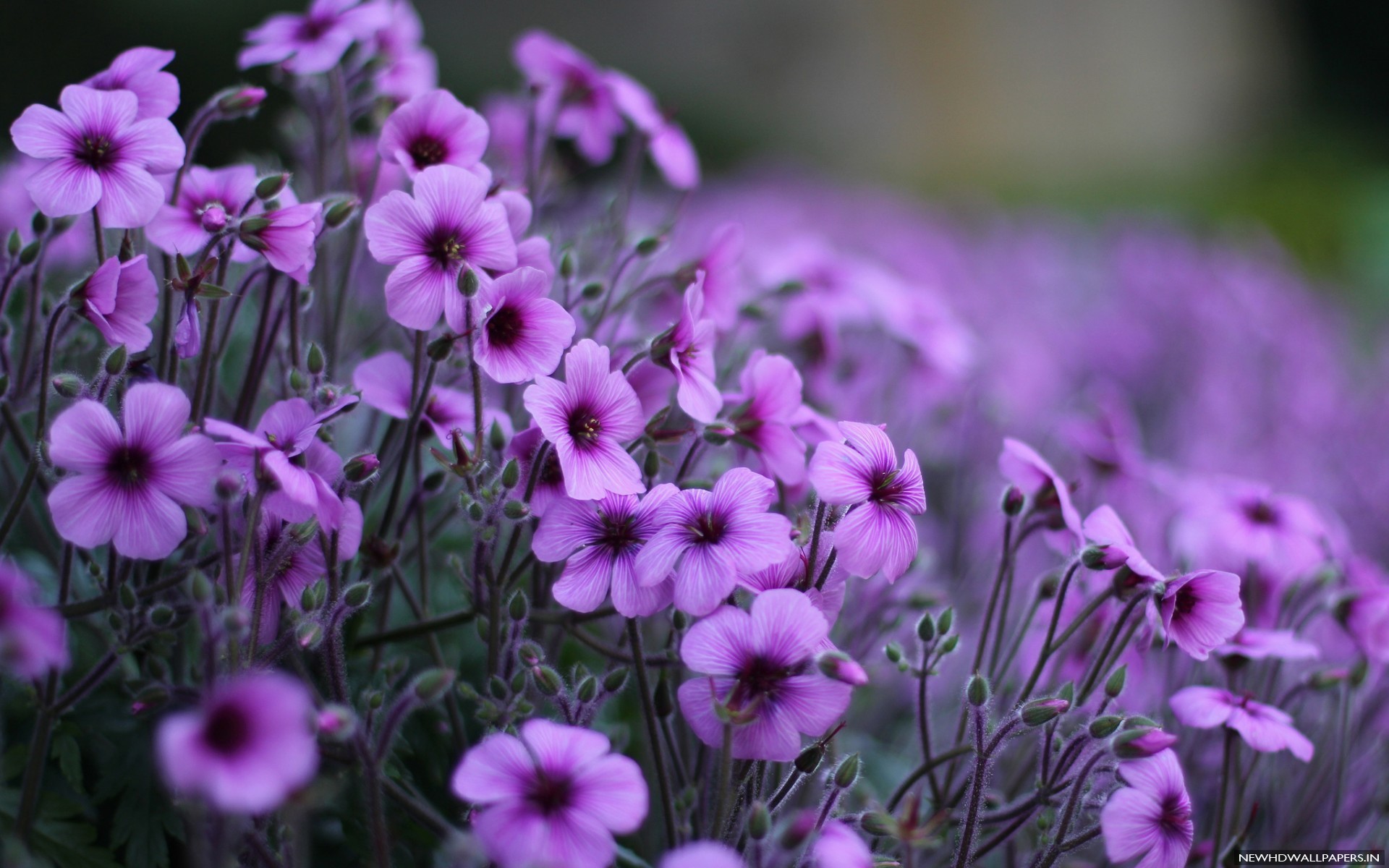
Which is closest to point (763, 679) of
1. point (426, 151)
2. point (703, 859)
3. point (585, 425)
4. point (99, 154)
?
point (703, 859)

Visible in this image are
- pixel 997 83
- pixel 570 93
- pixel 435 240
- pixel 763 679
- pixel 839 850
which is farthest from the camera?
pixel 997 83

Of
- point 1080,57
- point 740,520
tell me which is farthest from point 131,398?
point 1080,57

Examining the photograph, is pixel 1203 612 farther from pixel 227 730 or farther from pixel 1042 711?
pixel 227 730

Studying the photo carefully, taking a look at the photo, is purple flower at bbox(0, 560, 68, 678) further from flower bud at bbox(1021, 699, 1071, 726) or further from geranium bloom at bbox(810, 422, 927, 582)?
flower bud at bbox(1021, 699, 1071, 726)

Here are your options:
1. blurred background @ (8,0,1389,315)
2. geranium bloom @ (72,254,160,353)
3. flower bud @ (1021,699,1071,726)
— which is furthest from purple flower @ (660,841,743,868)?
blurred background @ (8,0,1389,315)

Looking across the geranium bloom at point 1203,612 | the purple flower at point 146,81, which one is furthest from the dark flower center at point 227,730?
the geranium bloom at point 1203,612

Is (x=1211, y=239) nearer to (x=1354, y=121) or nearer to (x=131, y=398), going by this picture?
(x=131, y=398)

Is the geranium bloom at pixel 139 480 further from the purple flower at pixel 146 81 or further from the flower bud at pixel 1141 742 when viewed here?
the flower bud at pixel 1141 742
